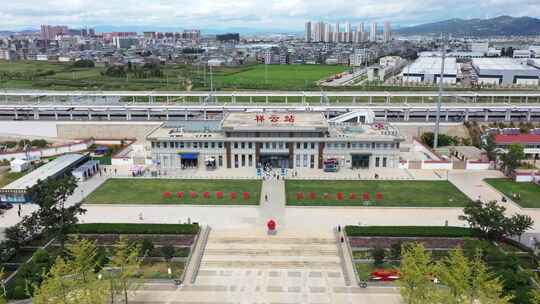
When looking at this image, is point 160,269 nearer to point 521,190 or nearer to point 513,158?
point 521,190

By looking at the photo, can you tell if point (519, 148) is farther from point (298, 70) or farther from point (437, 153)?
point (298, 70)

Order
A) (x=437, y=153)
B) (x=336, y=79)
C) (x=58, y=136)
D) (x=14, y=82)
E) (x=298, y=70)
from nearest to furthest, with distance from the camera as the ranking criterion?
(x=437, y=153) < (x=58, y=136) < (x=14, y=82) < (x=336, y=79) < (x=298, y=70)

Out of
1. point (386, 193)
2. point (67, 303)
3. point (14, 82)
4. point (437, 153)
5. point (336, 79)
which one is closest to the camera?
point (67, 303)

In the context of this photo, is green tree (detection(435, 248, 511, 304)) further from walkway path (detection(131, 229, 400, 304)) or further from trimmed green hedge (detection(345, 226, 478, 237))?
trimmed green hedge (detection(345, 226, 478, 237))

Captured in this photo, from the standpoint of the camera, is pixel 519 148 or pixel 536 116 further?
pixel 536 116

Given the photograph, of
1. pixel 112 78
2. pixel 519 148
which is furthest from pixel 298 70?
pixel 519 148

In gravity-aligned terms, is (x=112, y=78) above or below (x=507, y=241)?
above

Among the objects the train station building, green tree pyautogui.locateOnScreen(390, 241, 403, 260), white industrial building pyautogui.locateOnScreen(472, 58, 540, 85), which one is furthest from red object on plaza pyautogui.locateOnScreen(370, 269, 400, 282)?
white industrial building pyautogui.locateOnScreen(472, 58, 540, 85)
